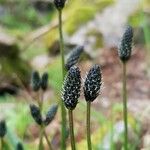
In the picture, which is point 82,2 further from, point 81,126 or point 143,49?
point 81,126

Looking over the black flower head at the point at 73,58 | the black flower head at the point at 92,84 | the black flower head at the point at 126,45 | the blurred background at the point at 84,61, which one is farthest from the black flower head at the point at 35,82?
the blurred background at the point at 84,61

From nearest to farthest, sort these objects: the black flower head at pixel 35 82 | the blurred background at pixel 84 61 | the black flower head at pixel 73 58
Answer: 1. the black flower head at pixel 73 58
2. the black flower head at pixel 35 82
3. the blurred background at pixel 84 61

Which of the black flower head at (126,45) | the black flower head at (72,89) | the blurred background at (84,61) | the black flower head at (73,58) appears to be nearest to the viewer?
the black flower head at (72,89)

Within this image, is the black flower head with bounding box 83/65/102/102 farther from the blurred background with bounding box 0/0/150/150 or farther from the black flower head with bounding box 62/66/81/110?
the blurred background with bounding box 0/0/150/150

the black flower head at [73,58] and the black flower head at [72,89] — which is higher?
the black flower head at [73,58]

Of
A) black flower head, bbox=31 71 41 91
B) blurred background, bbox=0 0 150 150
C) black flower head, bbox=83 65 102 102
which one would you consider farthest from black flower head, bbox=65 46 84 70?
blurred background, bbox=0 0 150 150

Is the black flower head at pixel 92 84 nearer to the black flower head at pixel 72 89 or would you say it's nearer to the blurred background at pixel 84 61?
the black flower head at pixel 72 89

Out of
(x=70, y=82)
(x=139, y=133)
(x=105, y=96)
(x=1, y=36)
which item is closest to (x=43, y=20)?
(x=1, y=36)

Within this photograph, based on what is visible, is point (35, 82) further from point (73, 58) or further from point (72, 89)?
point (72, 89)

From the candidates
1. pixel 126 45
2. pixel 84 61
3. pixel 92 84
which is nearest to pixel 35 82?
pixel 126 45
